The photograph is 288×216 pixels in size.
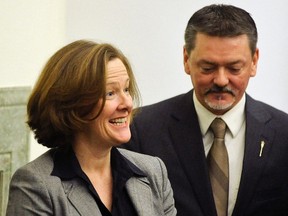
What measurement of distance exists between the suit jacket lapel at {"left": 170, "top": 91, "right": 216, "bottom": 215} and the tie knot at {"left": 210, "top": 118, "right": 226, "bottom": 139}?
0.06 metres

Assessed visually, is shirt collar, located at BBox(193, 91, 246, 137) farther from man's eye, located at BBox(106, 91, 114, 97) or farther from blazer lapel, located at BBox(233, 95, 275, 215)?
man's eye, located at BBox(106, 91, 114, 97)

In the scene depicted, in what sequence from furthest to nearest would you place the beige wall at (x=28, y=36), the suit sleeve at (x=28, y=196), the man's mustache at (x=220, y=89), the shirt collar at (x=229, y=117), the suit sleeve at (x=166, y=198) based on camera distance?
the beige wall at (x=28, y=36)
the shirt collar at (x=229, y=117)
the man's mustache at (x=220, y=89)
the suit sleeve at (x=166, y=198)
the suit sleeve at (x=28, y=196)

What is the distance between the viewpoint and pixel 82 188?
198 cm

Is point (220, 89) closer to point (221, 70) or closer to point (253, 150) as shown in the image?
point (221, 70)

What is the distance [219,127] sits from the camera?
255 cm

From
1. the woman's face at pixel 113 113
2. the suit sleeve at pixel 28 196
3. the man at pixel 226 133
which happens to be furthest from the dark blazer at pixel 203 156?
the suit sleeve at pixel 28 196

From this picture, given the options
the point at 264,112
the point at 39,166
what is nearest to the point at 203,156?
the point at 264,112

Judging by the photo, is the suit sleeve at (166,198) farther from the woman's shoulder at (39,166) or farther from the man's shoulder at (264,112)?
the man's shoulder at (264,112)

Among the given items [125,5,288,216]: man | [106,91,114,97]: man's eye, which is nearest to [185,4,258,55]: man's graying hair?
[125,5,288,216]: man

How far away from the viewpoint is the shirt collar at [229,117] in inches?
101

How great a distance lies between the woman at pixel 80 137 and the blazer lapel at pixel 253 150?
519 millimetres

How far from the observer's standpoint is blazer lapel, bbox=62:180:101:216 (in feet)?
6.35

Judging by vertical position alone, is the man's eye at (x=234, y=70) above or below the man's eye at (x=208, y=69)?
above

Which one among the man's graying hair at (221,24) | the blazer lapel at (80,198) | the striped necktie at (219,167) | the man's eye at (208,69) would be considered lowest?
the striped necktie at (219,167)
